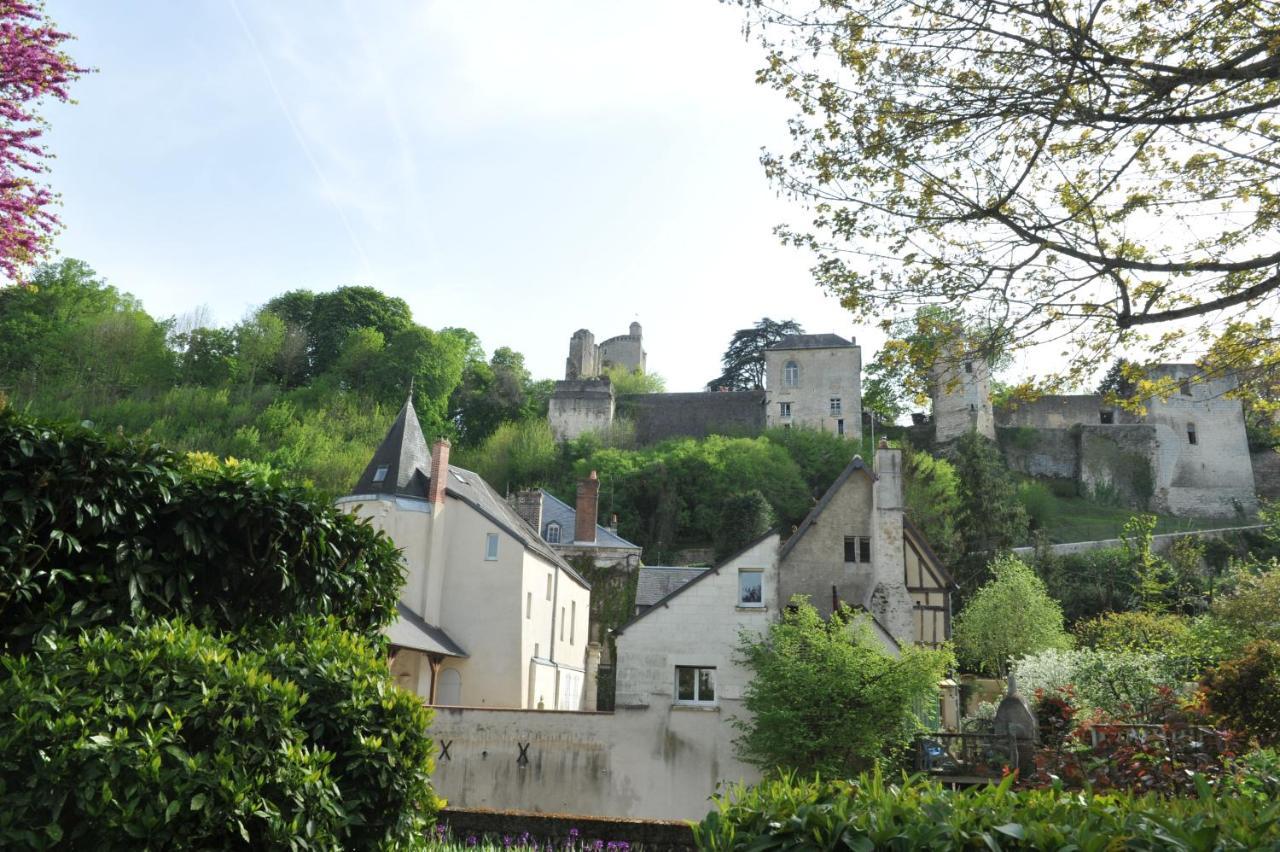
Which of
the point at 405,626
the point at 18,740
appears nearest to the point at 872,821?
the point at 18,740

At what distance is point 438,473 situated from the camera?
28.8 metres

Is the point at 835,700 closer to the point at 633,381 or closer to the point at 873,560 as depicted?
the point at 873,560

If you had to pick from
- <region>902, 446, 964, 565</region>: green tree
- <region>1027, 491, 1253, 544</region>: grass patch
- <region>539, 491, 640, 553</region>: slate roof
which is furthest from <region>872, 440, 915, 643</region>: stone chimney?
<region>1027, 491, 1253, 544</region>: grass patch

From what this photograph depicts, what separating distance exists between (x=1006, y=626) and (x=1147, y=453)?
34186 mm

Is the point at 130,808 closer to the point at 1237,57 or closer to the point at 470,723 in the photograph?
the point at 1237,57

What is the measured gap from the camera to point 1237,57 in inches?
267

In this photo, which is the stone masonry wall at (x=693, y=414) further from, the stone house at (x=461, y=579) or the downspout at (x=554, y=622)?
the stone house at (x=461, y=579)

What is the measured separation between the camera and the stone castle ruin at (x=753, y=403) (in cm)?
6116

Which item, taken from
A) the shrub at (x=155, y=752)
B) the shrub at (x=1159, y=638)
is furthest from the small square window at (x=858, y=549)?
the shrub at (x=155, y=752)

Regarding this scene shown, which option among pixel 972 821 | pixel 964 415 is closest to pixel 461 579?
pixel 972 821

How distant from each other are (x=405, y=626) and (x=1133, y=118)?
2113 centimetres

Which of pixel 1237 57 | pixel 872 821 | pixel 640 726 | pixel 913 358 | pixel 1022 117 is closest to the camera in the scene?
pixel 872 821

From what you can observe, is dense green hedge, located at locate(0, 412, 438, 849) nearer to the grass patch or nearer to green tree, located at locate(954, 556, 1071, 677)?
green tree, located at locate(954, 556, 1071, 677)

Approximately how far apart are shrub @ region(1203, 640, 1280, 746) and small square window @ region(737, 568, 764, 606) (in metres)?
10.2
